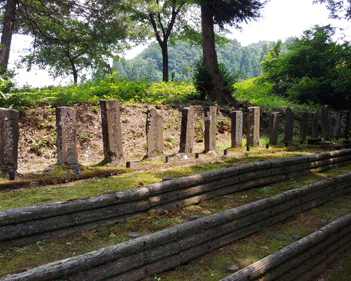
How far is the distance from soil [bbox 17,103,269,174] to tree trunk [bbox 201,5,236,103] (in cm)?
322

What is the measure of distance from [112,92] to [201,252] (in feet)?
33.2

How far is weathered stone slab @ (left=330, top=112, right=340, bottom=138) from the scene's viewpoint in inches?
586

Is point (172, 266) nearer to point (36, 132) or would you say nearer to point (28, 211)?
point (28, 211)

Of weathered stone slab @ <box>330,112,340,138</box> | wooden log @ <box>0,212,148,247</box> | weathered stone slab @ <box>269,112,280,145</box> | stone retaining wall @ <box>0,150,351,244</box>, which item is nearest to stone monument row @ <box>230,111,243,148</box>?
weathered stone slab @ <box>269,112,280,145</box>

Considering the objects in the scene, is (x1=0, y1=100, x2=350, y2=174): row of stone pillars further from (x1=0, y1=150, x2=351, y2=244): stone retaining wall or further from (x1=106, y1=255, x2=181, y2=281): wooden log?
(x1=106, y1=255, x2=181, y2=281): wooden log

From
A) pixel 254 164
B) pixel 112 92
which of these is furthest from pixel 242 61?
pixel 254 164

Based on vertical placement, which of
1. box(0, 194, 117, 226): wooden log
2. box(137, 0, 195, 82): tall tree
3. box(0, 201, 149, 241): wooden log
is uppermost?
box(137, 0, 195, 82): tall tree

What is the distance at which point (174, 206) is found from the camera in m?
4.75

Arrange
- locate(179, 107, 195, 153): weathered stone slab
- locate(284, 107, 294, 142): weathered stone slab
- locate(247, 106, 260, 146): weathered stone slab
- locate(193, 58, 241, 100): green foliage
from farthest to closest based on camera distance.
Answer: locate(193, 58, 241, 100): green foliage → locate(284, 107, 294, 142): weathered stone slab → locate(247, 106, 260, 146): weathered stone slab → locate(179, 107, 195, 153): weathered stone slab

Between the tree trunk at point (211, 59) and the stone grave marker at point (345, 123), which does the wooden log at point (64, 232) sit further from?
the stone grave marker at point (345, 123)

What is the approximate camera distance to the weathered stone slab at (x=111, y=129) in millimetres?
6500

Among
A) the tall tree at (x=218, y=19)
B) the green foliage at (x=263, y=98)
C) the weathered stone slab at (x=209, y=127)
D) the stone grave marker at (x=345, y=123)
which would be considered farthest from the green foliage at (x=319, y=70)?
the weathered stone slab at (x=209, y=127)

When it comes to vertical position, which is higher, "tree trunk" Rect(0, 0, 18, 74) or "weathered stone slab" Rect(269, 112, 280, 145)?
"tree trunk" Rect(0, 0, 18, 74)

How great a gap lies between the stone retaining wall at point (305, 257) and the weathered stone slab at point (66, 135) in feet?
14.4
